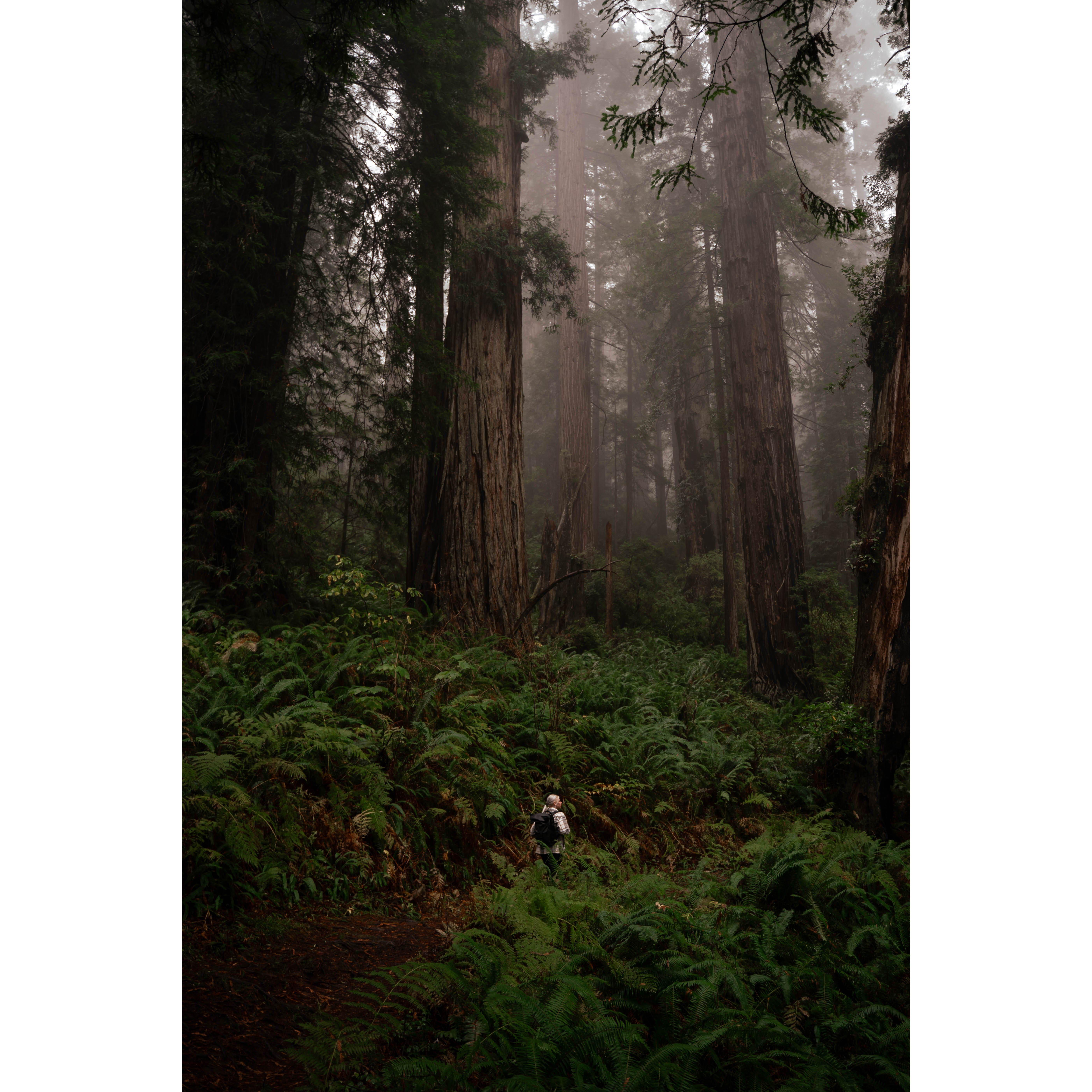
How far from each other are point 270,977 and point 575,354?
12984 millimetres

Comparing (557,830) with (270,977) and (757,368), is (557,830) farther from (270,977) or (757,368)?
(757,368)

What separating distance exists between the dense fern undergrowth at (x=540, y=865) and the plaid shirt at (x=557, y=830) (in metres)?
0.14

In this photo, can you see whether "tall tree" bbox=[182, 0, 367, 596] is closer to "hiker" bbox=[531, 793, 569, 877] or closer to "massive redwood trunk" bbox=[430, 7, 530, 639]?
"massive redwood trunk" bbox=[430, 7, 530, 639]

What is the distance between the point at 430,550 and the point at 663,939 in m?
4.43

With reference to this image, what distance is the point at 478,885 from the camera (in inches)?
129

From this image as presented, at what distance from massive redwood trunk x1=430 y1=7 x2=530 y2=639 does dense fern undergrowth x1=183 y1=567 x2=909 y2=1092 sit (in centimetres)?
61

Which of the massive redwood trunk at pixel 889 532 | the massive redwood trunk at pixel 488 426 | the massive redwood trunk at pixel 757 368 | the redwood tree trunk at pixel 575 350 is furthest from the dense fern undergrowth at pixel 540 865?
the redwood tree trunk at pixel 575 350

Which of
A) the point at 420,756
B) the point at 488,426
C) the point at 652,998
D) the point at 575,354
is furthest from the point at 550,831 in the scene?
the point at 575,354

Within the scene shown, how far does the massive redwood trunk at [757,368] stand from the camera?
8375 millimetres

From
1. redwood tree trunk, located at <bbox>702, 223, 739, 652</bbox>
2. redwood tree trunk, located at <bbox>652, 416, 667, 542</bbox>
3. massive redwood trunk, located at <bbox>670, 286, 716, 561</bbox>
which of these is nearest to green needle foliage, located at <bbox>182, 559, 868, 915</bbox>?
redwood tree trunk, located at <bbox>702, 223, 739, 652</bbox>

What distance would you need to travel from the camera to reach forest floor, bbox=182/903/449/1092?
6.31ft

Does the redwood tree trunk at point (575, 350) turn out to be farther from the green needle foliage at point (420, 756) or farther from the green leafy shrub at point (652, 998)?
the green leafy shrub at point (652, 998)

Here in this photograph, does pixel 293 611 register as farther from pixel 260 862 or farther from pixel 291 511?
pixel 260 862
